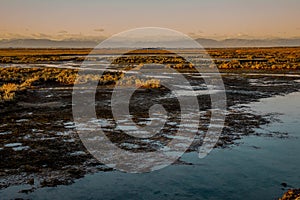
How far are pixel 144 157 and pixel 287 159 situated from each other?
13.7 feet

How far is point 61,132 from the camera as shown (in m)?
13.1

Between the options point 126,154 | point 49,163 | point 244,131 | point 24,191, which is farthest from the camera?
point 244,131

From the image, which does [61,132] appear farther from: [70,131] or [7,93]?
[7,93]

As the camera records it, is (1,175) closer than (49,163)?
Yes

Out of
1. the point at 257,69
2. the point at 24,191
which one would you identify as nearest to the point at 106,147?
the point at 24,191

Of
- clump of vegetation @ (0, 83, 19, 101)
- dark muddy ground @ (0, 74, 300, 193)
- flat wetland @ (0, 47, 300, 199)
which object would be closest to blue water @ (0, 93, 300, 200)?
flat wetland @ (0, 47, 300, 199)

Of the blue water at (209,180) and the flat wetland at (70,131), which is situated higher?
the flat wetland at (70,131)

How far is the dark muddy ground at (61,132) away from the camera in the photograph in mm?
8977

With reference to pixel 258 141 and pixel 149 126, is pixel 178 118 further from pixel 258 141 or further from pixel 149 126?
pixel 258 141

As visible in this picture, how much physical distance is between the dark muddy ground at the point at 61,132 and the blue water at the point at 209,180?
0.56m

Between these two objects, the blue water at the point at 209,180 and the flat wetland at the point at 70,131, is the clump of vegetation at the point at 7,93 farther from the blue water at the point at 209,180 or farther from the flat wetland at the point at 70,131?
the blue water at the point at 209,180

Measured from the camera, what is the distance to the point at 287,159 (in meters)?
9.77

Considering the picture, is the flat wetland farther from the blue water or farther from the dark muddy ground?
the blue water

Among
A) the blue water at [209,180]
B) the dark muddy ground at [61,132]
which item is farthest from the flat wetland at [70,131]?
the blue water at [209,180]
